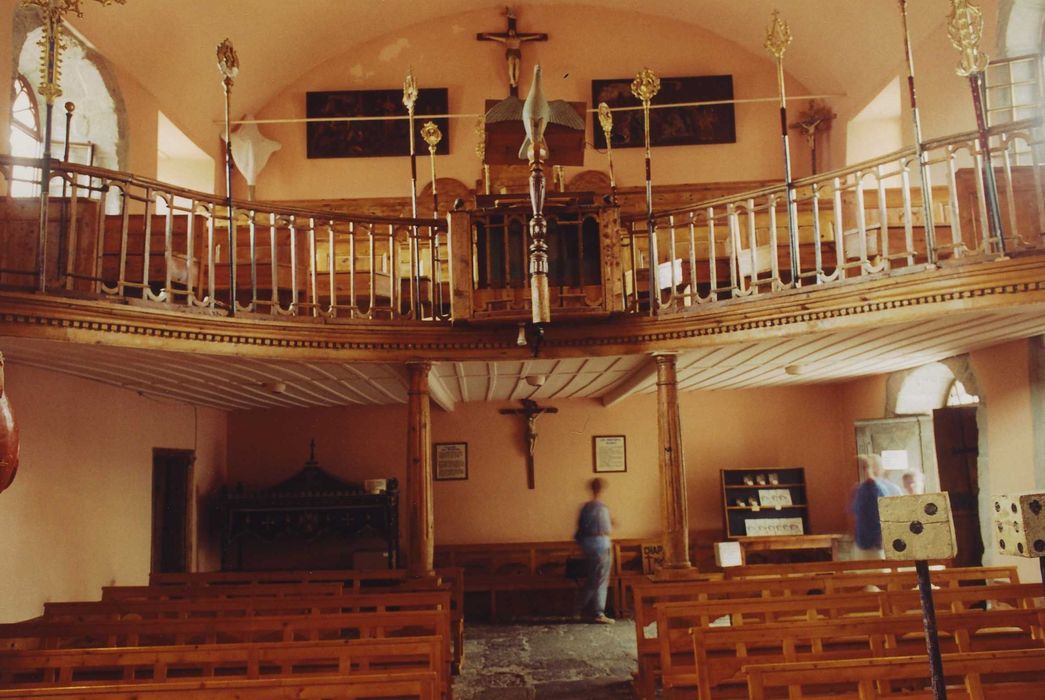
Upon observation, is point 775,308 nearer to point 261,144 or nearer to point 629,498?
point 629,498

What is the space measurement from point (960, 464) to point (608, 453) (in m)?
4.67

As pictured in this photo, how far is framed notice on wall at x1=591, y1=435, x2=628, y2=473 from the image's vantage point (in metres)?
12.1

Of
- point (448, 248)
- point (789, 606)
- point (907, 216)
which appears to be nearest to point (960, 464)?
point (907, 216)

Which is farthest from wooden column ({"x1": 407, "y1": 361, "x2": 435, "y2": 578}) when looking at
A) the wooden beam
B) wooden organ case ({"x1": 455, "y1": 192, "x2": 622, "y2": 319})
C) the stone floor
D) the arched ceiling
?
the arched ceiling

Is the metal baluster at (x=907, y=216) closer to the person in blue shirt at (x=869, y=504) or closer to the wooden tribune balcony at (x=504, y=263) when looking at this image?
the wooden tribune balcony at (x=504, y=263)

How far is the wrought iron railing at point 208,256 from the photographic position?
19.5ft

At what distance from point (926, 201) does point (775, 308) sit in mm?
1340

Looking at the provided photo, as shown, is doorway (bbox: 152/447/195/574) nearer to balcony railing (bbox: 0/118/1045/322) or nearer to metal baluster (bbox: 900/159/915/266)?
balcony railing (bbox: 0/118/1045/322)

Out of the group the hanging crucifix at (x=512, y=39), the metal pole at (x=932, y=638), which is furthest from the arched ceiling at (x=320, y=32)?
the metal pole at (x=932, y=638)

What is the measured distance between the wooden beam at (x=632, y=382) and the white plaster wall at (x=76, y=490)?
5581 millimetres

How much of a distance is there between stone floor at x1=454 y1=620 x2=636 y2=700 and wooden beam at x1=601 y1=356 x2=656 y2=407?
280cm

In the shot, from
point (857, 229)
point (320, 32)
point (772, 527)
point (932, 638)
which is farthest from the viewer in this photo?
point (320, 32)

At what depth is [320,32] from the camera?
42.0 feet

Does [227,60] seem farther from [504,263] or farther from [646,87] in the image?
[646,87]
